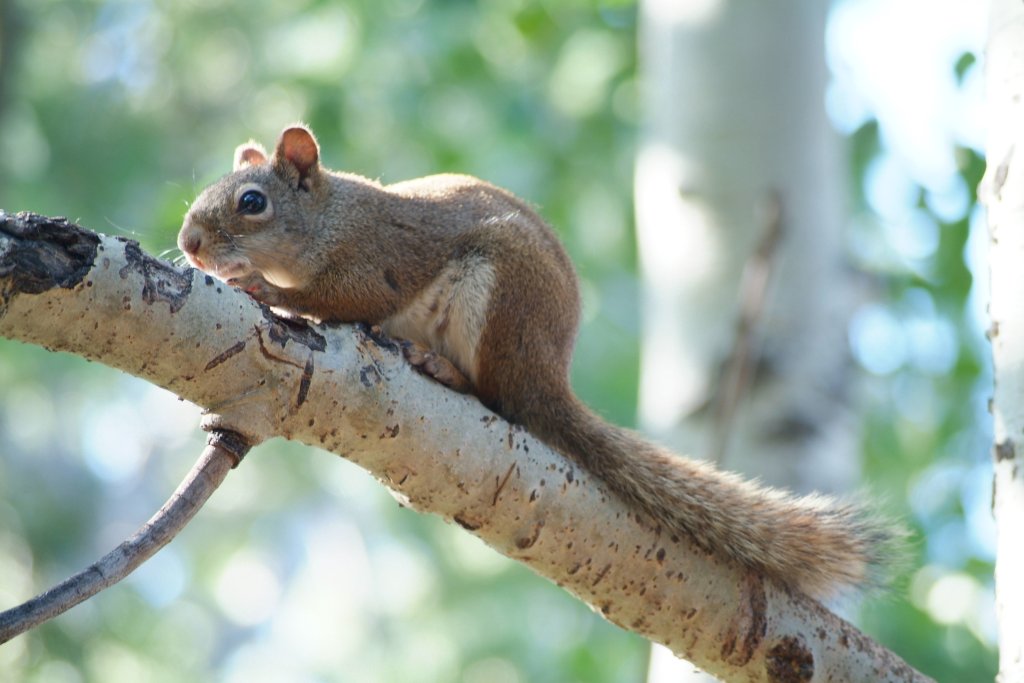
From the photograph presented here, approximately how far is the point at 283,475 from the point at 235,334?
1162 cm

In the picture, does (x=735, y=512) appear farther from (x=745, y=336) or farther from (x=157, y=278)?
(x=157, y=278)

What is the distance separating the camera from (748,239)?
3264 mm

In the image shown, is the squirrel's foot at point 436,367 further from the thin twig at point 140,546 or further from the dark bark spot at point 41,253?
the dark bark spot at point 41,253

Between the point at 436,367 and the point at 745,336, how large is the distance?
90 centimetres

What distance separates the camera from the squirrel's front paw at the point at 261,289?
2.51 m

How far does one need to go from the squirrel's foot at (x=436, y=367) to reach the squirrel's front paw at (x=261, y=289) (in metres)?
0.36

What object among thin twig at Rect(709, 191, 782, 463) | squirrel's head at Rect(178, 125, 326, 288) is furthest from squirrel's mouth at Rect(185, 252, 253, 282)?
thin twig at Rect(709, 191, 782, 463)

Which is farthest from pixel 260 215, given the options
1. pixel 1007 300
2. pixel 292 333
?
pixel 1007 300

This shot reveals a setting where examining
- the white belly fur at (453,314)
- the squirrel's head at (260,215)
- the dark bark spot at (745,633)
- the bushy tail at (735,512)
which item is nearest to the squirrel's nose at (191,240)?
the squirrel's head at (260,215)

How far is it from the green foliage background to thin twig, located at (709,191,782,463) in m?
0.89

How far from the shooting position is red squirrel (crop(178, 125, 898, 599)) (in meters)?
2.23

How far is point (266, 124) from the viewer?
6359mm

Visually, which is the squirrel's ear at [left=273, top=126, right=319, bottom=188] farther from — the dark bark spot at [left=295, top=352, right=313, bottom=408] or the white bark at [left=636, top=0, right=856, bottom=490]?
the dark bark spot at [left=295, top=352, right=313, bottom=408]

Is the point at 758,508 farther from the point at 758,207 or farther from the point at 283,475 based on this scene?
the point at 283,475
